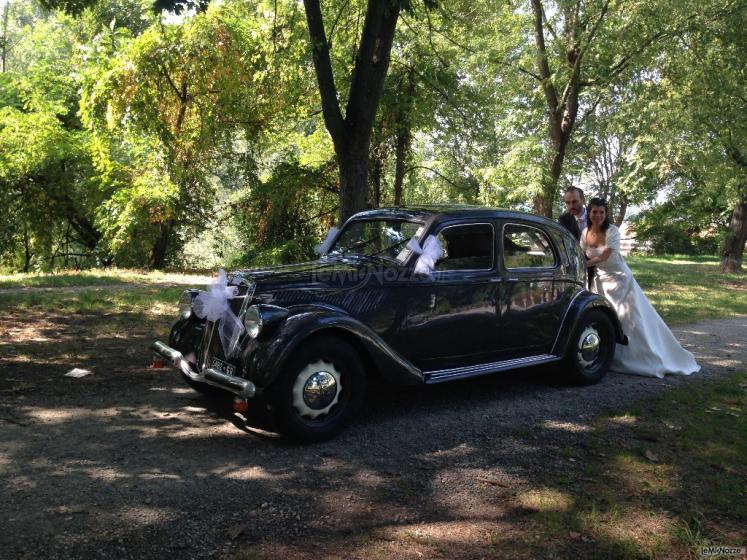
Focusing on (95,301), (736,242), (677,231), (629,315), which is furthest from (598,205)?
(677,231)

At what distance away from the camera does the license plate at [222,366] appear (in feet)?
14.7

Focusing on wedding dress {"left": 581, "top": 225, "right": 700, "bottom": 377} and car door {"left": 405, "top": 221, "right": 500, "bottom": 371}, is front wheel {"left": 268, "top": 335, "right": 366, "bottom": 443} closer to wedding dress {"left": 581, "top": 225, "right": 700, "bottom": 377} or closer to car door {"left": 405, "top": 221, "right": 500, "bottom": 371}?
car door {"left": 405, "top": 221, "right": 500, "bottom": 371}

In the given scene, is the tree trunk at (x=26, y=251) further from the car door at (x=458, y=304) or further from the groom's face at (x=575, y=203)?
the car door at (x=458, y=304)

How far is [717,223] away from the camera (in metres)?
36.5

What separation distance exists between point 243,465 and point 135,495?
73 cm

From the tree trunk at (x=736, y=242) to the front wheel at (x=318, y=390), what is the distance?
21290 millimetres

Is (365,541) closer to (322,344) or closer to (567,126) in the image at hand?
(322,344)

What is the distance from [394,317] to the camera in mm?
4953

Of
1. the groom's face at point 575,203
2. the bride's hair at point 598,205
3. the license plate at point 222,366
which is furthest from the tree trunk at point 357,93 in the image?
the license plate at point 222,366

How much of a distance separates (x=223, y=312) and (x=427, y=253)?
5.77 feet

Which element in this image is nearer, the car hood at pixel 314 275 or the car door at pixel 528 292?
the car hood at pixel 314 275

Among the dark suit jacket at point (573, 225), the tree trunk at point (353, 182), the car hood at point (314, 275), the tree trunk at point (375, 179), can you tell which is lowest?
the car hood at point (314, 275)

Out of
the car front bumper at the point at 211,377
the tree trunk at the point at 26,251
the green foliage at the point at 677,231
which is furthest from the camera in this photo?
the green foliage at the point at 677,231

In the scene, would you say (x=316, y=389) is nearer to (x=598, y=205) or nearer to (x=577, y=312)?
(x=577, y=312)
